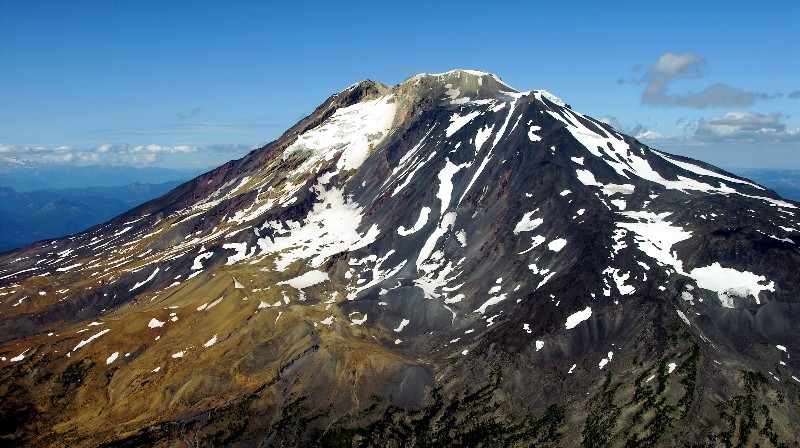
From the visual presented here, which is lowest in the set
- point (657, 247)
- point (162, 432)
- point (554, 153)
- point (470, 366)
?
point (162, 432)

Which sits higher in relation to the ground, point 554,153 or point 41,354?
point 554,153

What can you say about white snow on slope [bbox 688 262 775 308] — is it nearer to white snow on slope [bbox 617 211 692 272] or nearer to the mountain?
the mountain

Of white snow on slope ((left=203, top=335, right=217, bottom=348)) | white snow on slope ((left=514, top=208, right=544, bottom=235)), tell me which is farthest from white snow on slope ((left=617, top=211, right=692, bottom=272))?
white snow on slope ((left=203, top=335, right=217, bottom=348))

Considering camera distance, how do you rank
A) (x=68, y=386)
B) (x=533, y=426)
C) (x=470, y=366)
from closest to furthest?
(x=533, y=426) < (x=470, y=366) < (x=68, y=386)

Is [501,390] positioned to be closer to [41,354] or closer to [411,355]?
[411,355]

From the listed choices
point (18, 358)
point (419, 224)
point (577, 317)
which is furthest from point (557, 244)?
point (18, 358)

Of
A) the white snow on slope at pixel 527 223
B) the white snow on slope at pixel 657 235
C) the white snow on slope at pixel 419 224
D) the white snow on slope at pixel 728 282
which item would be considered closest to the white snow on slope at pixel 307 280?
the white snow on slope at pixel 419 224

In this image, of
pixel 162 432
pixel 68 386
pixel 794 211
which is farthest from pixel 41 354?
pixel 794 211

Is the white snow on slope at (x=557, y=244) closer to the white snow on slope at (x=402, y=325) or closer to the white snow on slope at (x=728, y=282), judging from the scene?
the white snow on slope at (x=728, y=282)

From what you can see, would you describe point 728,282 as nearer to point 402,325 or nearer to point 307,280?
point 402,325
